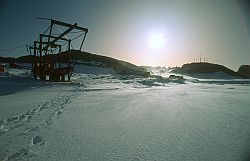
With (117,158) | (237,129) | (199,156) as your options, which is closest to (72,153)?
(117,158)

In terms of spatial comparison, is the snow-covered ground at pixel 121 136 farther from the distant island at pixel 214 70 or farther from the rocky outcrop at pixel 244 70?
the rocky outcrop at pixel 244 70

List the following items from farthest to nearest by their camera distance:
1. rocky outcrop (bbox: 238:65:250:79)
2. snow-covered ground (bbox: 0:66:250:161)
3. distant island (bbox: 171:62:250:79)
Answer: rocky outcrop (bbox: 238:65:250:79)
distant island (bbox: 171:62:250:79)
snow-covered ground (bbox: 0:66:250:161)

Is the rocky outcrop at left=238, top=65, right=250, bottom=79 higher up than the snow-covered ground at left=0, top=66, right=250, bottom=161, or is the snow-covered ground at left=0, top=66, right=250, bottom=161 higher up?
the rocky outcrop at left=238, top=65, right=250, bottom=79

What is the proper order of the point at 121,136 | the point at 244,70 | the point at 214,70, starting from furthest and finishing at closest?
the point at 244,70, the point at 214,70, the point at 121,136

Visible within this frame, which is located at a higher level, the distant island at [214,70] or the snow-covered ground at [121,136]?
the distant island at [214,70]

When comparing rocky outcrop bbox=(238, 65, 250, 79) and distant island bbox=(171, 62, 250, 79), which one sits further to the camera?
rocky outcrop bbox=(238, 65, 250, 79)

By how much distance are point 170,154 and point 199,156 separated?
1.25 ft

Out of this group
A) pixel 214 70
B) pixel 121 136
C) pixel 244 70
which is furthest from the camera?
pixel 244 70

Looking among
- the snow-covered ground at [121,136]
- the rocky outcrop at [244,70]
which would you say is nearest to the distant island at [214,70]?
the rocky outcrop at [244,70]

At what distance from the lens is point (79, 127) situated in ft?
13.7

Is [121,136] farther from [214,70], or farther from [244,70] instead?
[244,70]

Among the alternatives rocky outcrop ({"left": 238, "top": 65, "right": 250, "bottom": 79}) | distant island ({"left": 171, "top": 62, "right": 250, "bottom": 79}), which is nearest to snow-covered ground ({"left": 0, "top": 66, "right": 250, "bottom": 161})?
distant island ({"left": 171, "top": 62, "right": 250, "bottom": 79})

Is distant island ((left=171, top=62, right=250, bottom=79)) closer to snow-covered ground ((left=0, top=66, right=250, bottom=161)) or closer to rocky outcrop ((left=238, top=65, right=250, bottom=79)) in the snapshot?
rocky outcrop ((left=238, top=65, right=250, bottom=79))

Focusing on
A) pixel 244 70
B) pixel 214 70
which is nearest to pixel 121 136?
pixel 214 70
